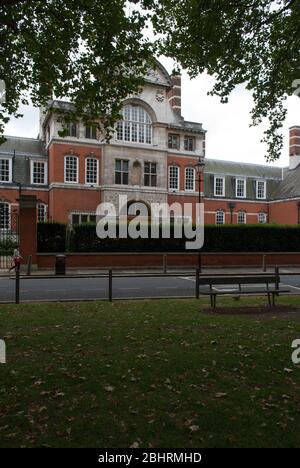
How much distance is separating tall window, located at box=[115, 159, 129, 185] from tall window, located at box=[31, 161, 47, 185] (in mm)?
7135

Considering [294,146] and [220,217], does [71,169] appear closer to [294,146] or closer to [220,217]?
[220,217]

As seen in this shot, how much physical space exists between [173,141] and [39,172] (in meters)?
14.0

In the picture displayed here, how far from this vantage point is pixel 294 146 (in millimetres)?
50375

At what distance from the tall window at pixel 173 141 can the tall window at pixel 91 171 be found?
8.48 metres

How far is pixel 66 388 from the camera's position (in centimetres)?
491

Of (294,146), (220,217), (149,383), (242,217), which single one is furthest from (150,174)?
(149,383)

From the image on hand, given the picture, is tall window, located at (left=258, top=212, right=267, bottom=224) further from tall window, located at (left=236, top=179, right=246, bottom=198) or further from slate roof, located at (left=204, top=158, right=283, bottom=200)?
tall window, located at (left=236, top=179, right=246, bottom=198)

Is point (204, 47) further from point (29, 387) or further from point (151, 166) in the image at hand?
point (151, 166)

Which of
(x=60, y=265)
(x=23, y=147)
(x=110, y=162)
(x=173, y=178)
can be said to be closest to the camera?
(x=60, y=265)

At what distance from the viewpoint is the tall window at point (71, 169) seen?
35938 mm

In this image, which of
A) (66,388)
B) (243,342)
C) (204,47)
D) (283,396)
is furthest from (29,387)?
(204,47)

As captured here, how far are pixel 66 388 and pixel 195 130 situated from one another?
3881 cm

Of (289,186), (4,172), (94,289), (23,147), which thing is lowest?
(94,289)

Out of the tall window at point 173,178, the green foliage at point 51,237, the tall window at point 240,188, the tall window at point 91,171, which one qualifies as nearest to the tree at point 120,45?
the green foliage at point 51,237
